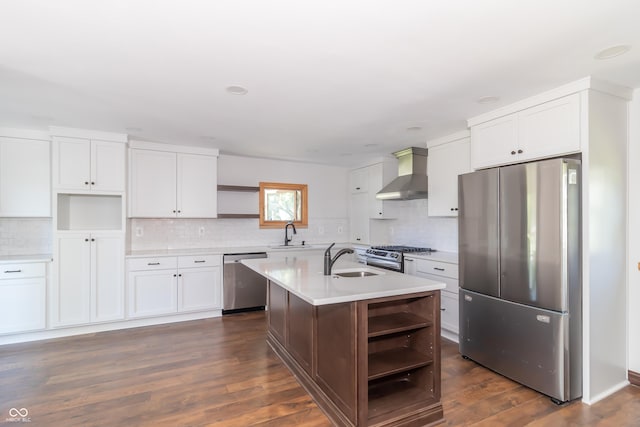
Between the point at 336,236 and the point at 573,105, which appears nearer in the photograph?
the point at 573,105

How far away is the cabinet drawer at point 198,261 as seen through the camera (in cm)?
414

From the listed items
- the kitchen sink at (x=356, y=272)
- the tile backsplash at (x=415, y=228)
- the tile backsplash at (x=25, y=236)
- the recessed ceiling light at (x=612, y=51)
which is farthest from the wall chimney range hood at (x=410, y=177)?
the tile backsplash at (x=25, y=236)

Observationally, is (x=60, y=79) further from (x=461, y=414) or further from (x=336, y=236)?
(x=336, y=236)

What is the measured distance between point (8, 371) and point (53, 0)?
302 centimetres

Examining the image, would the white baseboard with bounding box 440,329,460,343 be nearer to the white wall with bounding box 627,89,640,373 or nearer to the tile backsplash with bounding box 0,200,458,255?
the tile backsplash with bounding box 0,200,458,255

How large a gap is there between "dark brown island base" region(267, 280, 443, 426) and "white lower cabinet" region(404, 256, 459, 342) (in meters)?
1.29

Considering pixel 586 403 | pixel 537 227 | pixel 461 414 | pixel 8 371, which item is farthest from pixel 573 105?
pixel 8 371

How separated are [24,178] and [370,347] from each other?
4.19 m

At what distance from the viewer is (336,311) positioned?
208cm

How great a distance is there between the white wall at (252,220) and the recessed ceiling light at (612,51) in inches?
159

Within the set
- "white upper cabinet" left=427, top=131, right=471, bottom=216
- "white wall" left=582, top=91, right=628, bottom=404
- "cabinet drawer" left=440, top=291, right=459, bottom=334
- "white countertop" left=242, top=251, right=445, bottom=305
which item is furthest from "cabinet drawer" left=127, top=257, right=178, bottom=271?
"white wall" left=582, top=91, right=628, bottom=404

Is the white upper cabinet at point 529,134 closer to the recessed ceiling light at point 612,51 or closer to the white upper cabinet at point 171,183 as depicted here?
the recessed ceiling light at point 612,51

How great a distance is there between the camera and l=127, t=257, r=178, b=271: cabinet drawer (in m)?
3.89

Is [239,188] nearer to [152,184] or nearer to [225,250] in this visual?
[225,250]
